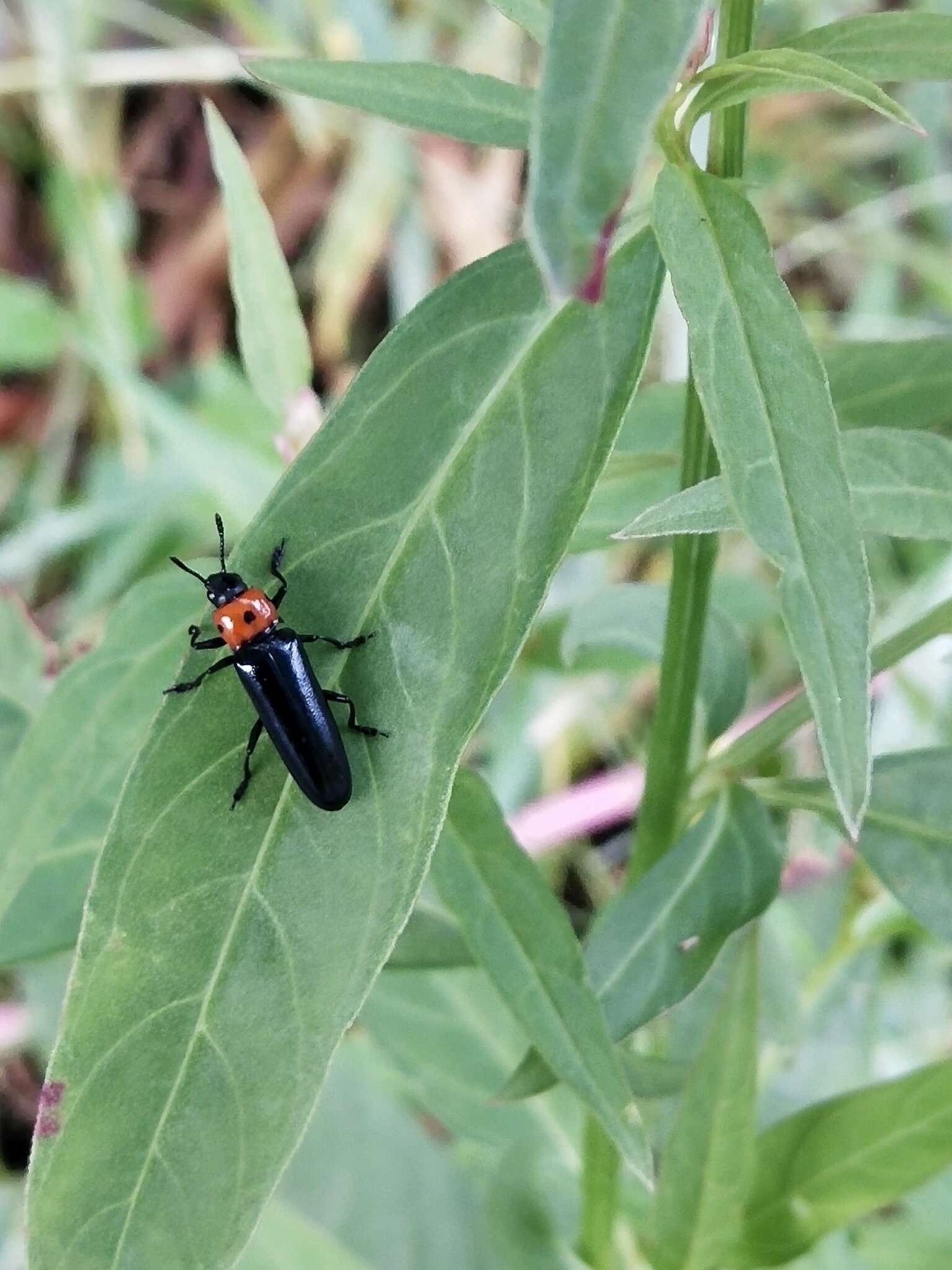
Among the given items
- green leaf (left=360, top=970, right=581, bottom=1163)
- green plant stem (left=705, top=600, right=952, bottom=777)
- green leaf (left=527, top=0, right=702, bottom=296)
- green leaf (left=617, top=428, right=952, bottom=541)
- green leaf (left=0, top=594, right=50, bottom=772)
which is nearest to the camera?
green leaf (left=527, top=0, right=702, bottom=296)

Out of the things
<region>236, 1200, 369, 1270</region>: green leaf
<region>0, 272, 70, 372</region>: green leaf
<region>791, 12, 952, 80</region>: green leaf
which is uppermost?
<region>0, 272, 70, 372</region>: green leaf

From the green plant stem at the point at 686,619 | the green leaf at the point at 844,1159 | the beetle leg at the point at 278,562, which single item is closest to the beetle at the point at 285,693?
the beetle leg at the point at 278,562

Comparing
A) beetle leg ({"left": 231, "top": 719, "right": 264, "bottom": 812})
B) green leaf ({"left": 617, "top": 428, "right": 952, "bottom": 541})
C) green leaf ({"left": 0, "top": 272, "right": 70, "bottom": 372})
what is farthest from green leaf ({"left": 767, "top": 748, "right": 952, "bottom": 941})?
green leaf ({"left": 0, "top": 272, "right": 70, "bottom": 372})

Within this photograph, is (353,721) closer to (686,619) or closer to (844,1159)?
(686,619)

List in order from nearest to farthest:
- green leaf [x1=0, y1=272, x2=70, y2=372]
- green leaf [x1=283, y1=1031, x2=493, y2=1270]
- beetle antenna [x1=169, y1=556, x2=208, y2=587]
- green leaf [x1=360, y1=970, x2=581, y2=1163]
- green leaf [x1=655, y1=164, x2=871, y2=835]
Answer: green leaf [x1=655, y1=164, x2=871, y2=835], beetle antenna [x1=169, y1=556, x2=208, y2=587], green leaf [x1=360, y1=970, x2=581, y2=1163], green leaf [x1=283, y1=1031, x2=493, y2=1270], green leaf [x1=0, y1=272, x2=70, y2=372]

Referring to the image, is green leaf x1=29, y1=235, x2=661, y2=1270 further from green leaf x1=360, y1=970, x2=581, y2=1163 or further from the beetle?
green leaf x1=360, y1=970, x2=581, y2=1163

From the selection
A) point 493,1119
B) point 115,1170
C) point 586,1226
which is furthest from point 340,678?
point 493,1119
